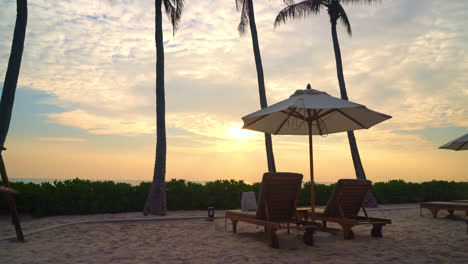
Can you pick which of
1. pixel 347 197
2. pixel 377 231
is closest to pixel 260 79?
pixel 347 197

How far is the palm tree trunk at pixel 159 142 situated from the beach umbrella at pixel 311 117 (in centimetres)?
434

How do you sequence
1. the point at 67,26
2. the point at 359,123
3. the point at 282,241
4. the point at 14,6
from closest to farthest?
the point at 282,241
the point at 359,123
the point at 14,6
the point at 67,26

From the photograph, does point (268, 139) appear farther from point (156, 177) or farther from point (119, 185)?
point (119, 185)

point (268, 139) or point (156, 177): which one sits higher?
point (268, 139)

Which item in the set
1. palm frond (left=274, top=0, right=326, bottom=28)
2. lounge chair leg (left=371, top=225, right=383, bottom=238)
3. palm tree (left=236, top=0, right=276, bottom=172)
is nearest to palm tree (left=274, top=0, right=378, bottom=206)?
palm frond (left=274, top=0, right=326, bottom=28)

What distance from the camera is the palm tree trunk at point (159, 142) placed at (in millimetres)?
11406

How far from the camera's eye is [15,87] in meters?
9.18

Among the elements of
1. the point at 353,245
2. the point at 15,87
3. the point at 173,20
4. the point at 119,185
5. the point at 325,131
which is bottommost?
the point at 353,245

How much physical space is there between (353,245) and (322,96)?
308 centimetres

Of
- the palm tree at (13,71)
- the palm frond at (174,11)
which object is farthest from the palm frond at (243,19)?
the palm tree at (13,71)

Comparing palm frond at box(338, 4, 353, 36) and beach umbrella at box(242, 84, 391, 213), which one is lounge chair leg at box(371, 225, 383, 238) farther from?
palm frond at box(338, 4, 353, 36)

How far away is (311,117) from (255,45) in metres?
7.97

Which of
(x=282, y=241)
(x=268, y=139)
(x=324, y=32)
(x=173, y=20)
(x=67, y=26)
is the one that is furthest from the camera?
(x=324, y=32)

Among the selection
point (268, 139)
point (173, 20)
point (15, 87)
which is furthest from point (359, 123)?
point (15, 87)
